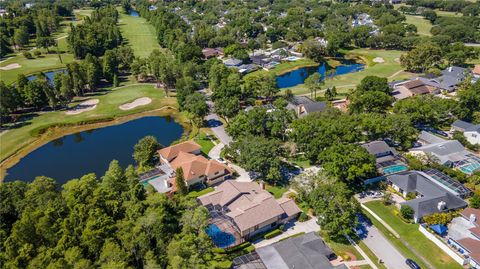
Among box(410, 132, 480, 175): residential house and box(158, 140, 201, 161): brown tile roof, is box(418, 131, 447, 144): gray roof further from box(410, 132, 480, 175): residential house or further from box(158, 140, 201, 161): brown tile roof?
box(158, 140, 201, 161): brown tile roof

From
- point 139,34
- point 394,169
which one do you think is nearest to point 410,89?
point 394,169

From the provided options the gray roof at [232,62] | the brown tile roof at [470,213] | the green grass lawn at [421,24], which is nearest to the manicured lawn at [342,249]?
the brown tile roof at [470,213]

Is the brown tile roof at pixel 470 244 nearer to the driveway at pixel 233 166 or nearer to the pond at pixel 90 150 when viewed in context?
the driveway at pixel 233 166

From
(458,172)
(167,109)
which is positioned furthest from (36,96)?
(458,172)

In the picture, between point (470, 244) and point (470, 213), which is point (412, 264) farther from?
point (470, 213)

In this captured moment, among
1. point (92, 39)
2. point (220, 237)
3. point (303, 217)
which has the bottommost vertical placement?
point (303, 217)

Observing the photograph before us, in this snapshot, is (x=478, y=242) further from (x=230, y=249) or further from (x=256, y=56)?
(x=256, y=56)

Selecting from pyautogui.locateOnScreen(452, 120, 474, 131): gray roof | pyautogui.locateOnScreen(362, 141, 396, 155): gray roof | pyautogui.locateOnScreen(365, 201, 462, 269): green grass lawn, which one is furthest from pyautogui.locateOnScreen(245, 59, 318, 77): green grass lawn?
pyautogui.locateOnScreen(365, 201, 462, 269): green grass lawn

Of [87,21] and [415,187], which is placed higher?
[87,21]
